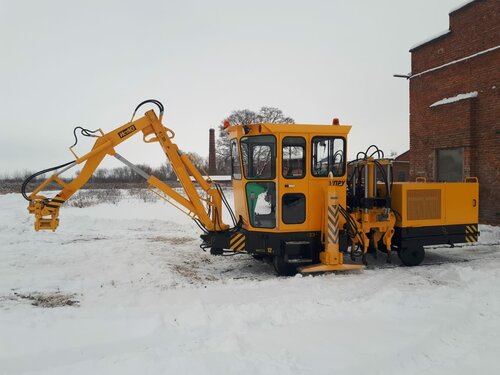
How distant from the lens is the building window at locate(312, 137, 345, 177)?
23.8ft

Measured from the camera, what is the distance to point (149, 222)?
14.2 m

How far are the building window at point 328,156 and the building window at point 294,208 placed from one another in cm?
54

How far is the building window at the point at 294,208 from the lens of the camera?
7164 millimetres

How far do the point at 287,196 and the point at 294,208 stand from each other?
27 centimetres

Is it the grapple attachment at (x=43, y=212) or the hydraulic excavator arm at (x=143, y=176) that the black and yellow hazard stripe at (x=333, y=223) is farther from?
the grapple attachment at (x=43, y=212)

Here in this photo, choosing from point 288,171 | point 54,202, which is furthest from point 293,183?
point 54,202

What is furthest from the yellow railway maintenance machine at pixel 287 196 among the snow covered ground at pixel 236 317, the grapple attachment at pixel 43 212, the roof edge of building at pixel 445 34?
the roof edge of building at pixel 445 34

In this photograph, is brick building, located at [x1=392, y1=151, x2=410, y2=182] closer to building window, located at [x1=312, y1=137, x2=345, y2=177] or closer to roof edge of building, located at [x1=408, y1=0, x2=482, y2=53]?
roof edge of building, located at [x1=408, y1=0, x2=482, y2=53]

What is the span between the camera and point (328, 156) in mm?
7320

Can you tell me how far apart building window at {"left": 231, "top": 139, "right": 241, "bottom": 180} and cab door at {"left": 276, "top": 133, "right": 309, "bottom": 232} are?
37.4 inches

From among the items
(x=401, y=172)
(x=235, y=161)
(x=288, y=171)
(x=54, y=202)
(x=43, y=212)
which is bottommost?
(x=43, y=212)

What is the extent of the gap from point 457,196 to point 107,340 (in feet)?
24.4

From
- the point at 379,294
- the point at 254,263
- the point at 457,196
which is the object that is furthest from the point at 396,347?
the point at 457,196

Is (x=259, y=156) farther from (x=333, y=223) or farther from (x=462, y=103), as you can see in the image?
(x=462, y=103)
